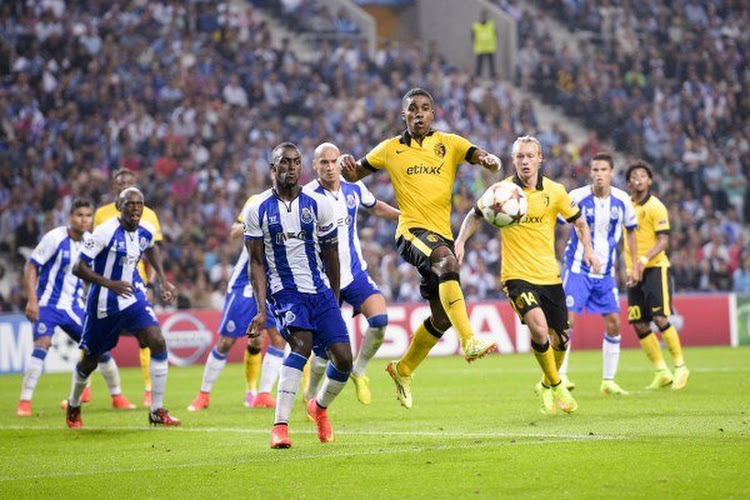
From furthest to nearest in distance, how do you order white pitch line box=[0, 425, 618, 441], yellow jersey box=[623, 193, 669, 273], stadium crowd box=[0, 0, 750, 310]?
stadium crowd box=[0, 0, 750, 310]
yellow jersey box=[623, 193, 669, 273]
white pitch line box=[0, 425, 618, 441]

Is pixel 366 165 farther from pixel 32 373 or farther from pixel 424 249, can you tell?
pixel 32 373

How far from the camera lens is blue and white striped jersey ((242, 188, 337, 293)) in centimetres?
1008

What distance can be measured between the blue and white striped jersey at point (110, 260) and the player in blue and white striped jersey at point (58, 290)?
2670 mm

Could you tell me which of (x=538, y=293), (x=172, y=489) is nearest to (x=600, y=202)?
(x=538, y=293)

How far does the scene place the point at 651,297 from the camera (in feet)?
52.6

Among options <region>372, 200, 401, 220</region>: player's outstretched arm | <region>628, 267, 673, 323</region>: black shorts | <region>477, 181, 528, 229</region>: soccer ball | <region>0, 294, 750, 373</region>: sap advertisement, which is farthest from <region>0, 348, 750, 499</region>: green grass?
<region>0, 294, 750, 373</region>: sap advertisement

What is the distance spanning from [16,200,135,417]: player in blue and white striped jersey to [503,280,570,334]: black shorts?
5.52m

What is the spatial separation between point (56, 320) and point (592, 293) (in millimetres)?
6611

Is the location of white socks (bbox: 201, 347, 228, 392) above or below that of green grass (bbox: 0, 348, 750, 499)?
above

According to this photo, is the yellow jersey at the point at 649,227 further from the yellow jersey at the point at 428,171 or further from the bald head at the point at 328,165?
the yellow jersey at the point at 428,171

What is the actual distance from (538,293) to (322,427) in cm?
295

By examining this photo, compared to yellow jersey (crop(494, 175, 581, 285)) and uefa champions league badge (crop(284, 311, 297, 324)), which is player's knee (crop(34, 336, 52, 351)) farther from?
uefa champions league badge (crop(284, 311, 297, 324))

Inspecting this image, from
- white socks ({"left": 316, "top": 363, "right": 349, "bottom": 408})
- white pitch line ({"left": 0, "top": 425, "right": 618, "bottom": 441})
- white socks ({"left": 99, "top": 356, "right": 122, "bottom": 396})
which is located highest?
white socks ({"left": 316, "top": 363, "right": 349, "bottom": 408})

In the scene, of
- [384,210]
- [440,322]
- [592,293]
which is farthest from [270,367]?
[592,293]
